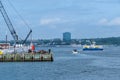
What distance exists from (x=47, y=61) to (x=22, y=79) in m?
49.9

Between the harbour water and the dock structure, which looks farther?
the dock structure

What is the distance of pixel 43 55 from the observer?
127 metres

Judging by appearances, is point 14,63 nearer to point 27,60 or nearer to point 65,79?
point 27,60

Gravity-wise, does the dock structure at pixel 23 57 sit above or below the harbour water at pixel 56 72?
above

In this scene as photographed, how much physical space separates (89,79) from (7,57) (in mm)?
51848

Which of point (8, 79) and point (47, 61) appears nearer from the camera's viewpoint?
point (8, 79)

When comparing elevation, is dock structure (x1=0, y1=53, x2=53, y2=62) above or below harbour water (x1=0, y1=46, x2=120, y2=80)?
above

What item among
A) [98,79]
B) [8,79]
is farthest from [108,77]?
[8,79]

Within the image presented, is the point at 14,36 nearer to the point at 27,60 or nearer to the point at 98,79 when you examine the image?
the point at 27,60

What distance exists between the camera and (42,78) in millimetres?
80438

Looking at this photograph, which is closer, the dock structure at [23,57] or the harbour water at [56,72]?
the harbour water at [56,72]

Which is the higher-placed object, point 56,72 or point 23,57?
point 23,57

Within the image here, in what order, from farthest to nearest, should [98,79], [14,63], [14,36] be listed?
[14,36]
[14,63]
[98,79]

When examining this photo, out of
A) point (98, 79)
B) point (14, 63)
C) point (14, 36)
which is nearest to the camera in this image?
point (98, 79)
